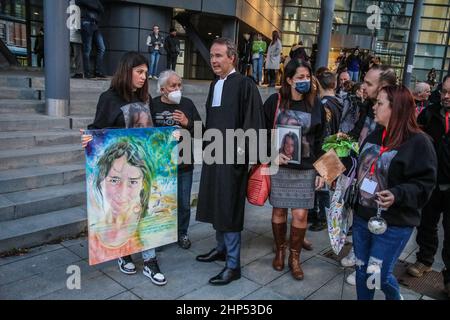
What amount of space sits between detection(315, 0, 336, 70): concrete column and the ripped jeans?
26.6ft

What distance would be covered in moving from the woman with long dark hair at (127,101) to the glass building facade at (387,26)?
2395 cm

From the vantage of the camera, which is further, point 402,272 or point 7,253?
point 402,272

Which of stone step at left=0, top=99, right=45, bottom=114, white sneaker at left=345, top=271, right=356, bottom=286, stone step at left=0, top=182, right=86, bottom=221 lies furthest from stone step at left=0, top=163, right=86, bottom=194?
white sneaker at left=345, top=271, right=356, bottom=286

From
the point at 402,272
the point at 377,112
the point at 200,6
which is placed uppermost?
the point at 200,6

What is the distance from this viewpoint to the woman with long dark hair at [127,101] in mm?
3041

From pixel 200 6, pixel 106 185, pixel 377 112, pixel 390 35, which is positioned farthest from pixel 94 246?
pixel 390 35

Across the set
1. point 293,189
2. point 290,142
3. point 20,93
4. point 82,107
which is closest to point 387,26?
point 82,107

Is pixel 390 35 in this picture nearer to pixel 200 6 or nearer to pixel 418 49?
pixel 418 49

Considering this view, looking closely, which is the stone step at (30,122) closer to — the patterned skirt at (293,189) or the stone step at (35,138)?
the stone step at (35,138)

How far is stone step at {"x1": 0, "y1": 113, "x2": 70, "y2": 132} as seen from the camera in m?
5.08

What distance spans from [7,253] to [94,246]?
1.18 metres

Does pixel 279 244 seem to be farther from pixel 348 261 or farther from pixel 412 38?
pixel 412 38

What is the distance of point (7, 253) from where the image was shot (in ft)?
11.3

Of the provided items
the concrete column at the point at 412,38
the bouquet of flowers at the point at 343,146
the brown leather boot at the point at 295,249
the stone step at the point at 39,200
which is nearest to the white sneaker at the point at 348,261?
the brown leather boot at the point at 295,249
